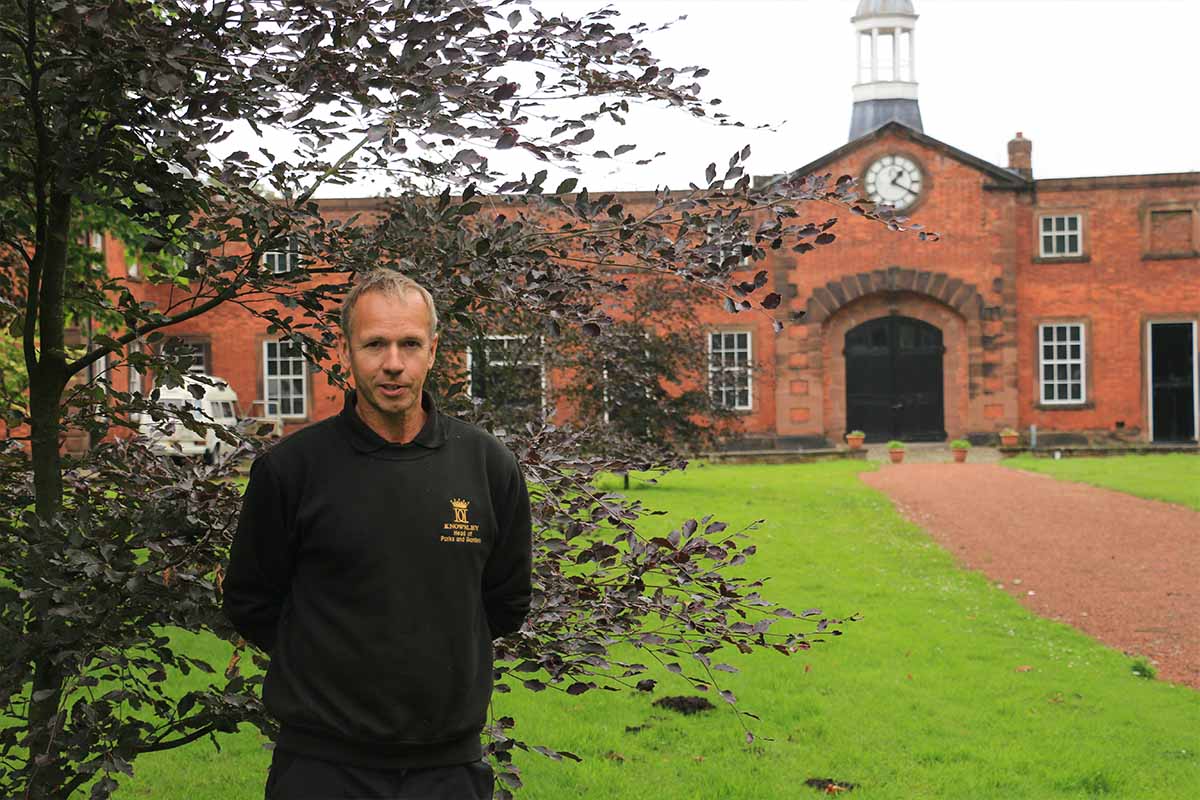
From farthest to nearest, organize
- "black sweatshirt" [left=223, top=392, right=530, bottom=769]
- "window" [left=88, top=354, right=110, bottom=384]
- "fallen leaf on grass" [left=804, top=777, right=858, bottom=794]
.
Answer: "fallen leaf on grass" [left=804, top=777, right=858, bottom=794] < "window" [left=88, top=354, right=110, bottom=384] < "black sweatshirt" [left=223, top=392, right=530, bottom=769]

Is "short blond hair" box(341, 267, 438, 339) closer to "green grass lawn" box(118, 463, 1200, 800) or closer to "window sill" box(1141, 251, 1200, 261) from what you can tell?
"green grass lawn" box(118, 463, 1200, 800)

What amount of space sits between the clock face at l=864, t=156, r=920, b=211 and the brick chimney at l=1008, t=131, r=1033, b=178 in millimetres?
3026

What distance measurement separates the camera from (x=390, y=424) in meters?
3.21

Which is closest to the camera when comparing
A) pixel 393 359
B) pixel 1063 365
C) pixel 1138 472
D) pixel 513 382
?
pixel 393 359

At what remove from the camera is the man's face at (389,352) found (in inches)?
125

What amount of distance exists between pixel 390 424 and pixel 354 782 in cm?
79

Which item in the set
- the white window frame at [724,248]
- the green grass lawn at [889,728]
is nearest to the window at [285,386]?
the green grass lawn at [889,728]

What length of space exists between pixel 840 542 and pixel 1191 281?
2404cm

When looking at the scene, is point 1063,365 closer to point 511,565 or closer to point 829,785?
point 829,785

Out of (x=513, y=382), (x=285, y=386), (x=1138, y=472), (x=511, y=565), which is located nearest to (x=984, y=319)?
(x=1138, y=472)

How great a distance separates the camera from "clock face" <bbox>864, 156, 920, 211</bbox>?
36.2m

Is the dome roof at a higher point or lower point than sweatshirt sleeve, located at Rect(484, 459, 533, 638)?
higher

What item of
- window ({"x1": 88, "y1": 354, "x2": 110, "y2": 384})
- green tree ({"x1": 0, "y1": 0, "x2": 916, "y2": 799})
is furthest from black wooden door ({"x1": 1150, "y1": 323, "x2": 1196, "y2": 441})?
green tree ({"x1": 0, "y1": 0, "x2": 916, "y2": 799})

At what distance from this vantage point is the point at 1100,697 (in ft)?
28.0
